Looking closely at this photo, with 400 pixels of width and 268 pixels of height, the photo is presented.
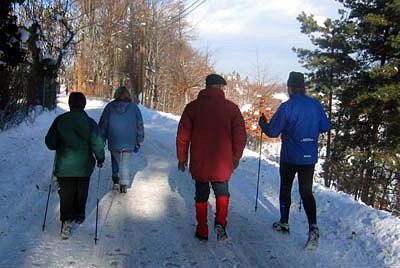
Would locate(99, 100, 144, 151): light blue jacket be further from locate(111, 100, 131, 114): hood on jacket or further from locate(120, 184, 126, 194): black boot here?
locate(120, 184, 126, 194): black boot

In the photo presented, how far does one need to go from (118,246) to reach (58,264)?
85cm

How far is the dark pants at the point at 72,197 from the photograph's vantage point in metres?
5.71

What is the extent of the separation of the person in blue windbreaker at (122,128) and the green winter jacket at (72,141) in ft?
6.82

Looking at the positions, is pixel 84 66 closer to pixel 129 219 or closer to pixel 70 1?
pixel 70 1

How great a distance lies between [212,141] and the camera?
5543 millimetres

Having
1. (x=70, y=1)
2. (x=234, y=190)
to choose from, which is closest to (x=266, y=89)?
(x=70, y=1)

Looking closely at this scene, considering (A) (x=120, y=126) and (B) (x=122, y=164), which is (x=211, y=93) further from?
(B) (x=122, y=164)

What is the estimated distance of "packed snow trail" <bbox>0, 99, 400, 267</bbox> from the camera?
5.14 m

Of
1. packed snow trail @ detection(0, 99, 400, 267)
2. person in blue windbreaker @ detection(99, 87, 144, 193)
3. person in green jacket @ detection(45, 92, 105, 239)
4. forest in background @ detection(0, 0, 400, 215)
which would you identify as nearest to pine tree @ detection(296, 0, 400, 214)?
forest in background @ detection(0, 0, 400, 215)

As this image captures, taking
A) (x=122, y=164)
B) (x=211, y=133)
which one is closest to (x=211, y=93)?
Result: (x=211, y=133)

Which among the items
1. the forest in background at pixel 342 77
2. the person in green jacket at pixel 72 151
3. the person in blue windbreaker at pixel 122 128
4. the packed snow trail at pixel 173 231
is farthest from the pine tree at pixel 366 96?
the person in green jacket at pixel 72 151

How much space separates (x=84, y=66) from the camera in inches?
1917

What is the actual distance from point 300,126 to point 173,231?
7.44ft

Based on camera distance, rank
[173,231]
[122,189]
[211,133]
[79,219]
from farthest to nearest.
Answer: [122,189], [173,231], [79,219], [211,133]
